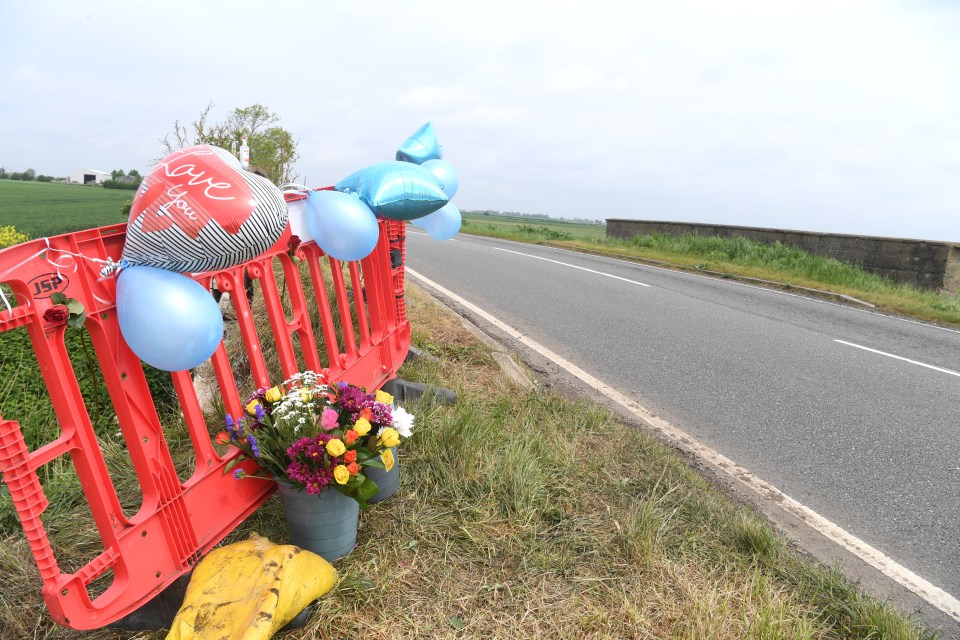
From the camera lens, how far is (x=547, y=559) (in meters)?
2.41

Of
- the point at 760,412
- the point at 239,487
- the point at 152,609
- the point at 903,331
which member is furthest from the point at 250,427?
the point at 903,331

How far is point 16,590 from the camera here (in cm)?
214

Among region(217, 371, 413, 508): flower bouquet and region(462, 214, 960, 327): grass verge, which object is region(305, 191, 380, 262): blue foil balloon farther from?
region(462, 214, 960, 327): grass verge

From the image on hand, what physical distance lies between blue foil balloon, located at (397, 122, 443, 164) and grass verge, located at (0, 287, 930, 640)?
1542mm

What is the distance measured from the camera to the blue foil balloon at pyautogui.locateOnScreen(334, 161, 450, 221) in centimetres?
282

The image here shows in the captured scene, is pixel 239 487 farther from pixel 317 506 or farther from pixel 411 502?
pixel 411 502

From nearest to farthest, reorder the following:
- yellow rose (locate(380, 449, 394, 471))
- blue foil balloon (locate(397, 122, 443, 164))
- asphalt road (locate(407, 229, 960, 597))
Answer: yellow rose (locate(380, 449, 394, 471))
asphalt road (locate(407, 229, 960, 597))
blue foil balloon (locate(397, 122, 443, 164))

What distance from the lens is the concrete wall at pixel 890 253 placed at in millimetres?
11289

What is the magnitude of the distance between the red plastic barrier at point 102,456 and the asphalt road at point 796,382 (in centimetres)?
313

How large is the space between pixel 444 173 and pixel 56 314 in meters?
2.37

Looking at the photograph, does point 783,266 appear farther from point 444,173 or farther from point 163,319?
point 163,319

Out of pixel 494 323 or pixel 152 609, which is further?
pixel 494 323

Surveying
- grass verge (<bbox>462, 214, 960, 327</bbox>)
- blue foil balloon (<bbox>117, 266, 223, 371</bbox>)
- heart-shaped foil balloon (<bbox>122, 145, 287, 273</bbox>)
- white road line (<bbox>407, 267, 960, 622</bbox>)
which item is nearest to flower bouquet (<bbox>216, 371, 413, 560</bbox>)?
blue foil balloon (<bbox>117, 266, 223, 371</bbox>)

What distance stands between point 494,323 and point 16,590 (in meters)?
5.27
